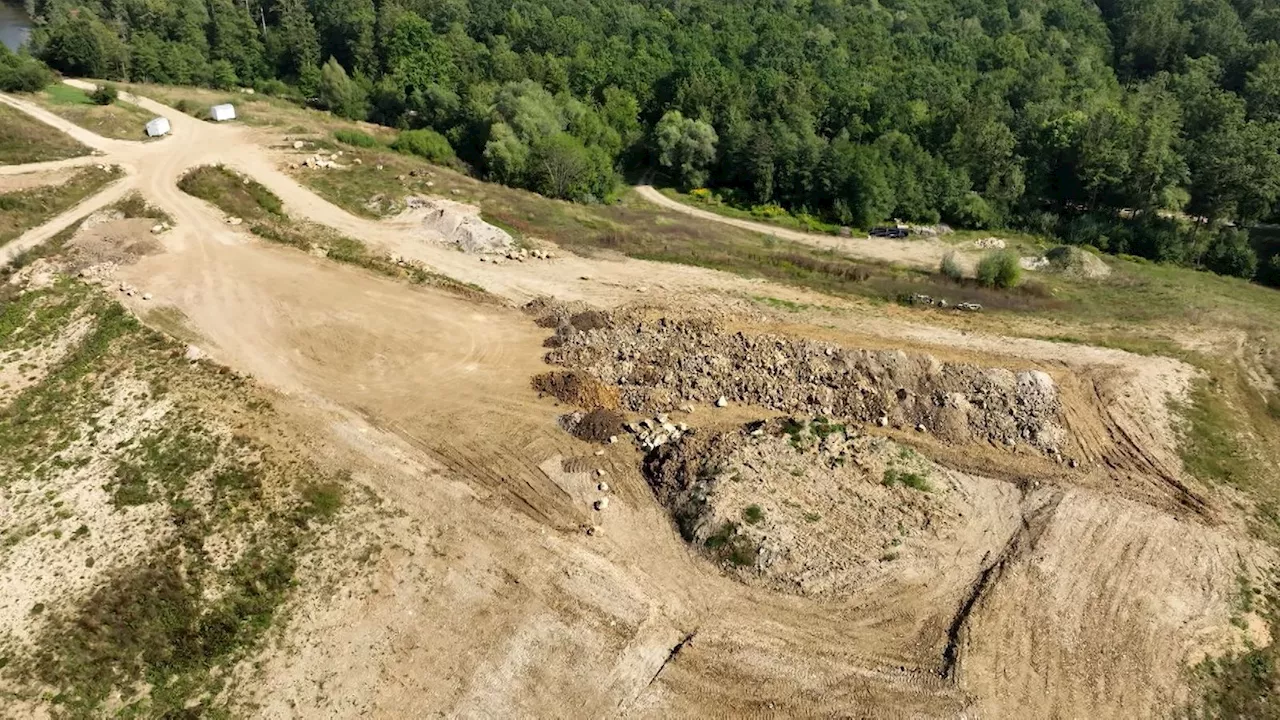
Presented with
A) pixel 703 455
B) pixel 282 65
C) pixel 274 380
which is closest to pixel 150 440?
pixel 274 380

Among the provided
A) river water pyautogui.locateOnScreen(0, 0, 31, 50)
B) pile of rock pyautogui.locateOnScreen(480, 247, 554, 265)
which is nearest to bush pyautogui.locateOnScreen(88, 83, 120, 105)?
pile of rock pyautogui.locateOnScreen(480, 247, 554, 265)

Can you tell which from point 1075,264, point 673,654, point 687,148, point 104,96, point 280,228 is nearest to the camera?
point 673,654

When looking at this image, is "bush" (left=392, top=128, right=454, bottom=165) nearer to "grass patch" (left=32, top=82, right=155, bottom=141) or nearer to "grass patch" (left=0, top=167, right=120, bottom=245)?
"grass patch" (left=32, top=82, right=155, bottom=141)

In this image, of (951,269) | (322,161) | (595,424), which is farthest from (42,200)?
(951,269)

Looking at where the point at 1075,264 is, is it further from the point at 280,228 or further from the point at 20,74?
the point at 20,74

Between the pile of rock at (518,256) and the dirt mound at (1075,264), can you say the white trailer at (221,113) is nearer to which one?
the pile of rock at (518,256)
